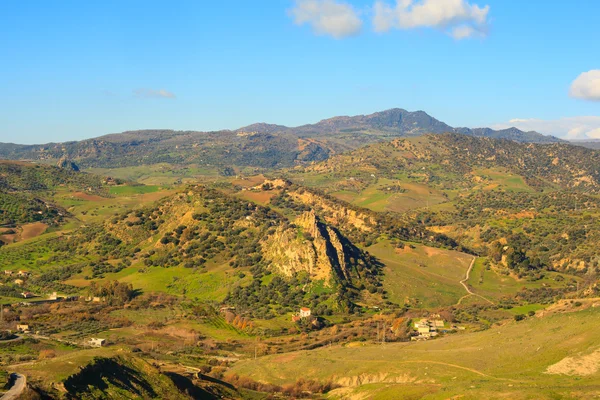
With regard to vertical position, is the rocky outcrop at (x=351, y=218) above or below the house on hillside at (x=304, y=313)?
above

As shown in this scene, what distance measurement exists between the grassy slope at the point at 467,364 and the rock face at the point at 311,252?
37.7 meters

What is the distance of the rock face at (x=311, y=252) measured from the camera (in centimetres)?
12431

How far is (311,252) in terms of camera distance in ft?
411

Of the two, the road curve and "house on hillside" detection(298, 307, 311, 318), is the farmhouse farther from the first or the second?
the road curve

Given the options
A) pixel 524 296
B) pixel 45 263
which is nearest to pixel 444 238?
pixel 524 296

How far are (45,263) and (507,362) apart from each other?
373 ft

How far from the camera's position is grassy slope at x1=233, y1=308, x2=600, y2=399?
185 ft

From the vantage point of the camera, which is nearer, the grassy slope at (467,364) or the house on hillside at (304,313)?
the grassy slope at (467,364)

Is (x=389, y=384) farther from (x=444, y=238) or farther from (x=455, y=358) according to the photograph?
(x=444, y=238)

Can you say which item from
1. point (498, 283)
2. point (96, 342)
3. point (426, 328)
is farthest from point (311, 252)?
point (96, 342)

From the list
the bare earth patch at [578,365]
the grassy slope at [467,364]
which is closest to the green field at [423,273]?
the grassy slope at [467,364]

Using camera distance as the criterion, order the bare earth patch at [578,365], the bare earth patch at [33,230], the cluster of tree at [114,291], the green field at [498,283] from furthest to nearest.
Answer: the bare earth patch at [33,230], the green field at [498,283], the cluster of tree at [114,291], the bare earth patch at [578,365]

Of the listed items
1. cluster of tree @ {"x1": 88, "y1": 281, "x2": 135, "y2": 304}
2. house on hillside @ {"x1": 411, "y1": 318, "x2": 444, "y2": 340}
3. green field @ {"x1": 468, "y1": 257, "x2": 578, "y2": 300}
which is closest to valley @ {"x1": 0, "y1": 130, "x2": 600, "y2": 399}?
cluster of tree @ {"x1": 88, "y1": 281, "x2": 135, "y2": 304}

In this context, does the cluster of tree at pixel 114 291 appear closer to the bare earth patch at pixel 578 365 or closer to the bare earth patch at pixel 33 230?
the bare earth patch at pixel 33 230
